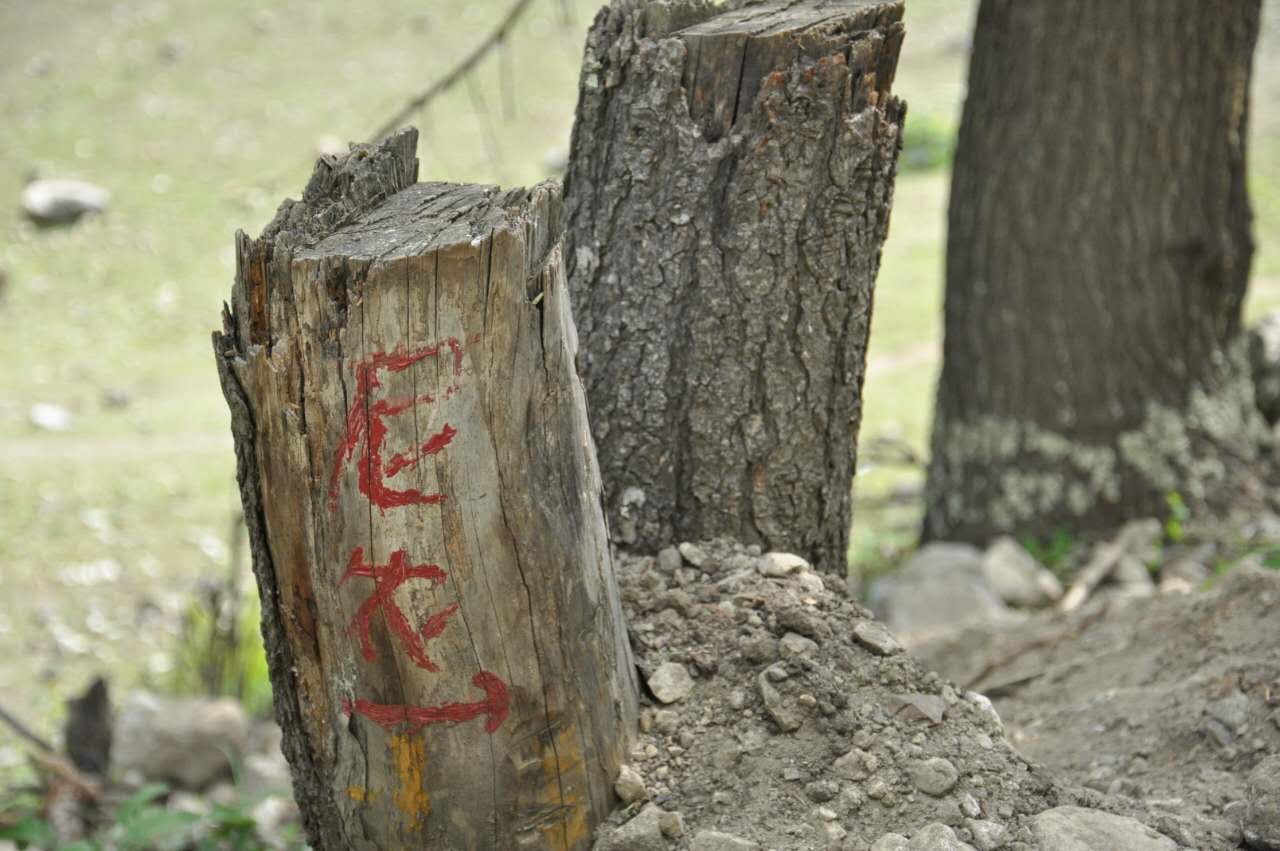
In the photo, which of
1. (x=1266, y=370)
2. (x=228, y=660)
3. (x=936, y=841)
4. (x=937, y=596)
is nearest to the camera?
(x=936, y=841)

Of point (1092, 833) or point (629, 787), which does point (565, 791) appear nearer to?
point (629, 787)

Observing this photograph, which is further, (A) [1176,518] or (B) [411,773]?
(A) [1176,518]

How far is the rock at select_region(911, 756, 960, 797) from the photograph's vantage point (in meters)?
1.93

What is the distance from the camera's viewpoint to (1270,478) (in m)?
4.45

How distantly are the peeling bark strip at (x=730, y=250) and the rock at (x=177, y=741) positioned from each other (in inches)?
84.8

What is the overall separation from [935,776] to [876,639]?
0.27m

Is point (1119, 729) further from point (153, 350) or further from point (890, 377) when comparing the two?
point (153, 350)

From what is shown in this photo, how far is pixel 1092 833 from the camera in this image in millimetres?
1858

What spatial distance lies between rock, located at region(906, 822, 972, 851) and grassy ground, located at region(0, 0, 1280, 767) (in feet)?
6.63

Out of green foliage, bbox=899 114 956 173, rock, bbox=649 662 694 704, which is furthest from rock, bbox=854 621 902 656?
green foliage, bbox=899 114 956 173

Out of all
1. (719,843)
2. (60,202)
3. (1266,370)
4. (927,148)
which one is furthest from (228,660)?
(927,148)

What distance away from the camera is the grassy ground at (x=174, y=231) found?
5.50 metres

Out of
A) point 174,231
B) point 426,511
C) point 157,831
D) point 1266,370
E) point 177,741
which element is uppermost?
point 174,231

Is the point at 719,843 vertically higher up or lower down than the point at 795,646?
lower down
